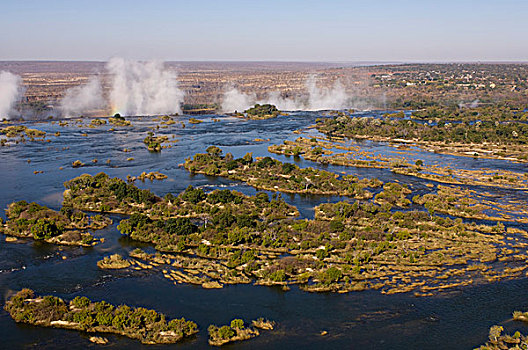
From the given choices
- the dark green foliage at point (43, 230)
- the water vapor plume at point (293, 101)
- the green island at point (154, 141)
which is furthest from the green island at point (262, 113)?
the dark green foliage at point (43, 230)

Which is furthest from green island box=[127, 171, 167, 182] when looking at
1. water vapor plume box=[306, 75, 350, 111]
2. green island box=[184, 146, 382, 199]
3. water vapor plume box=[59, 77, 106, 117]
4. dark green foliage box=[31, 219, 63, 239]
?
water vapor plume box=[306, 75, 350, 111]

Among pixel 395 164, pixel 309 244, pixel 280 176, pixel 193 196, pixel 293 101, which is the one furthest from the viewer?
pixel 293 101

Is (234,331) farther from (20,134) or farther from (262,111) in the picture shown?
(262,111)

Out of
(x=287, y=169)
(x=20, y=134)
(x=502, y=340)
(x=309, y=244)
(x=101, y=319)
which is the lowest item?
(x=502, y=340)

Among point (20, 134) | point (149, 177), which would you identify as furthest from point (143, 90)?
point (149, 177)

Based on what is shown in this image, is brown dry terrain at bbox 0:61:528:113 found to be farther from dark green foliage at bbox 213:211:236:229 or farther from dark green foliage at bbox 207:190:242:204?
dark green foliage at bbox 213:211:236:229

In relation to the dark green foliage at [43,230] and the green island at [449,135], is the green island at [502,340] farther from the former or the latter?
the green island at [449,135]
